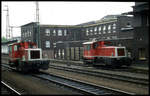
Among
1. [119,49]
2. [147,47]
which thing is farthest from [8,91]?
[147,47]

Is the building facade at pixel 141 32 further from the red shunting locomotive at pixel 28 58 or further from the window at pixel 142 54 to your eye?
the red shunting locomotive at pixel 28 58

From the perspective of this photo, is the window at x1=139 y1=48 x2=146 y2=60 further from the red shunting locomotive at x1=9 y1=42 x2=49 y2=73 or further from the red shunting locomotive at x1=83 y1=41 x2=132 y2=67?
the red shunting locomotive at x1=9 y1=42 x2=49 y2=73

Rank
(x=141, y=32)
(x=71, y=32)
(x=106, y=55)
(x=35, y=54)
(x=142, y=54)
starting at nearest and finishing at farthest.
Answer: (x=35, y=54) < (x=106, y=55) < (x=142, y=54) < (x=141, y=32) < (x=71, y=32)

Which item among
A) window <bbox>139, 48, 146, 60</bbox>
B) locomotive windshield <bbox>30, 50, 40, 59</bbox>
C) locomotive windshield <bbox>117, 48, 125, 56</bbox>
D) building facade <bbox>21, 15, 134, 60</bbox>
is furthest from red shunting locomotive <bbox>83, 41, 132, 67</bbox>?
building facade <bbox>21, 15, 134, 60</bbox>

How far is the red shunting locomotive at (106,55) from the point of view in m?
23.3

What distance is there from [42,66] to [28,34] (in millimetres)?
38371

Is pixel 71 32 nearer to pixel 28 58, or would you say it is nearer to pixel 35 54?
pixel 35 54

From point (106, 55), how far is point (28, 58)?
885 centimetres

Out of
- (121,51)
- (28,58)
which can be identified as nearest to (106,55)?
(121,51)

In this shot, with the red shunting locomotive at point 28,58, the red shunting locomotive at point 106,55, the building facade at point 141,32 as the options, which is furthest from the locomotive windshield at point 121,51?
the red shunting locomotive at point 28,58

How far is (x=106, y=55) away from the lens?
78.8ft

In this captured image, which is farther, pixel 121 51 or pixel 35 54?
pixel 121 51

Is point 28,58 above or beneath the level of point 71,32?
beneath

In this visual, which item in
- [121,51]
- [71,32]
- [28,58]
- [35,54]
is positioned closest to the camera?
[28,58]
